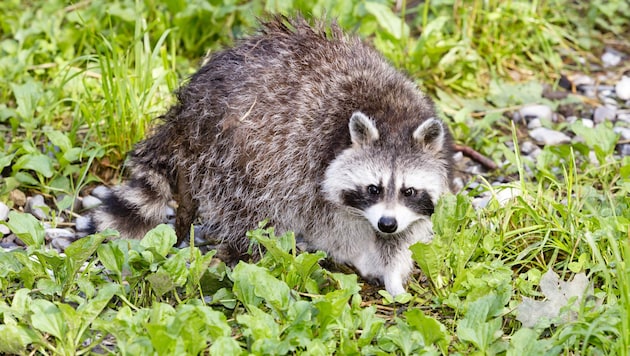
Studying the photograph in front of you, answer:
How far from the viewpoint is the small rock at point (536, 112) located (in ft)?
20.2

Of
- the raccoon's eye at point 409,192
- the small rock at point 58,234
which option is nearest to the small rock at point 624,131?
the raccoon's eye at point 409,192

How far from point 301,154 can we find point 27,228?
1.29m

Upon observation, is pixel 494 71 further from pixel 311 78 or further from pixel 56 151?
pixel 56 151

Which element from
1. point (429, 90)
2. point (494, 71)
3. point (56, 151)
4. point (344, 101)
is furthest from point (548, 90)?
point (56, 151)

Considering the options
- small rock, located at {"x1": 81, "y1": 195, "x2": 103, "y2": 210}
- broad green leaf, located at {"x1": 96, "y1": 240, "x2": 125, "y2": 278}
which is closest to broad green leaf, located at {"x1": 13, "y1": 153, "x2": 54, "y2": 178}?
small rock, located at {"x1": 81, "y1": 195, "x2": 103, "y2": 210}

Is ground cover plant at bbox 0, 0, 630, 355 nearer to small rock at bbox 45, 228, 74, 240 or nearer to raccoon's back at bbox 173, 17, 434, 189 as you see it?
small rock at bbox 45, 228, 74, 240

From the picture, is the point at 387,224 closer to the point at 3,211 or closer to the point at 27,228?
the point at 27,228

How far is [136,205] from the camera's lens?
15.6 feet

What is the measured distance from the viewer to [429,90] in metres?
6.30

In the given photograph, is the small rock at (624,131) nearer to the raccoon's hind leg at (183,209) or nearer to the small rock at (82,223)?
the raccoon's hind leg at (183,209)

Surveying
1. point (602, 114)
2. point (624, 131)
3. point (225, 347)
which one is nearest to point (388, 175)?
point (225, 347)

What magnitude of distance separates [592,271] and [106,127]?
2770mm

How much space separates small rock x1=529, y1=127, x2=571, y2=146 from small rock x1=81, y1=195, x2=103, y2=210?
8.86ft

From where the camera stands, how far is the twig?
18.4ft
